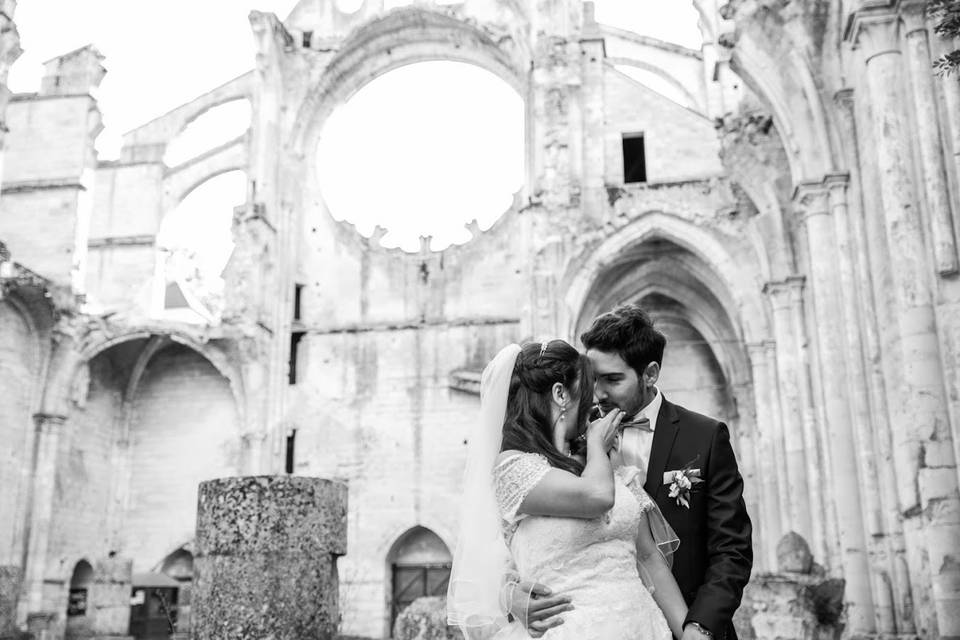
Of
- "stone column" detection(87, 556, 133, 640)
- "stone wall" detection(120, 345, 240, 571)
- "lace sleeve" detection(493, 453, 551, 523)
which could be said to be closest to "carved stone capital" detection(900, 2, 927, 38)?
"lace sleeve" detection(493, 453, 551, 523)

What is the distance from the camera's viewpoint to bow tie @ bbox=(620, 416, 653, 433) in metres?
2.64

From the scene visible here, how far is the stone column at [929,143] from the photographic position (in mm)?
6324

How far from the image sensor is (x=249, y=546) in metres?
4.63

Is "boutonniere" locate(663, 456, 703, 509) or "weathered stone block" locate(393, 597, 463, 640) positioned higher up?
"boutonniere" locate(663, 456, 703, 509)

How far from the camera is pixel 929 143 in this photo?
6.65 meters

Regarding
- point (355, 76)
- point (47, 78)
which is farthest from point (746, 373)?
point (47, 78)

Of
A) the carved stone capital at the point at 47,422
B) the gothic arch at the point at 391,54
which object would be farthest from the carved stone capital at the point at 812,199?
the carved stone capital at the point at 47,422

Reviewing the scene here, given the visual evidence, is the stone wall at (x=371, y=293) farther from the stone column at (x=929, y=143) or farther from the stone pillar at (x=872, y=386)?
the stone column at (x=929, y=143)

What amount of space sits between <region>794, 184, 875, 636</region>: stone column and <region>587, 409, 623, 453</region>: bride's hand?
6850 mm

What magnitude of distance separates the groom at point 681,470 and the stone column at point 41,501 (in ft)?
53.1

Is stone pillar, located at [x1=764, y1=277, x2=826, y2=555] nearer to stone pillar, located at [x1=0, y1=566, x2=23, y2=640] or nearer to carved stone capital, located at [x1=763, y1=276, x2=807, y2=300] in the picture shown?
carved stone capital, located at [x1=763, y1=276, x2=807, y2=300]

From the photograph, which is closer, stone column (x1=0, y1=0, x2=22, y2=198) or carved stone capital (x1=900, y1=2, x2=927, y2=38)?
carved stone capital (x1=900, y1=2, x2=927, y2=38)

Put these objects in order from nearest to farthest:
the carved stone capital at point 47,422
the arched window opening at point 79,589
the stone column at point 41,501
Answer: the stone column at point 41,501 < the carved stone capital at point 47,422 < the arched window opening at point 79,589

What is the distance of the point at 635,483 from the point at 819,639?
17.3 feet
